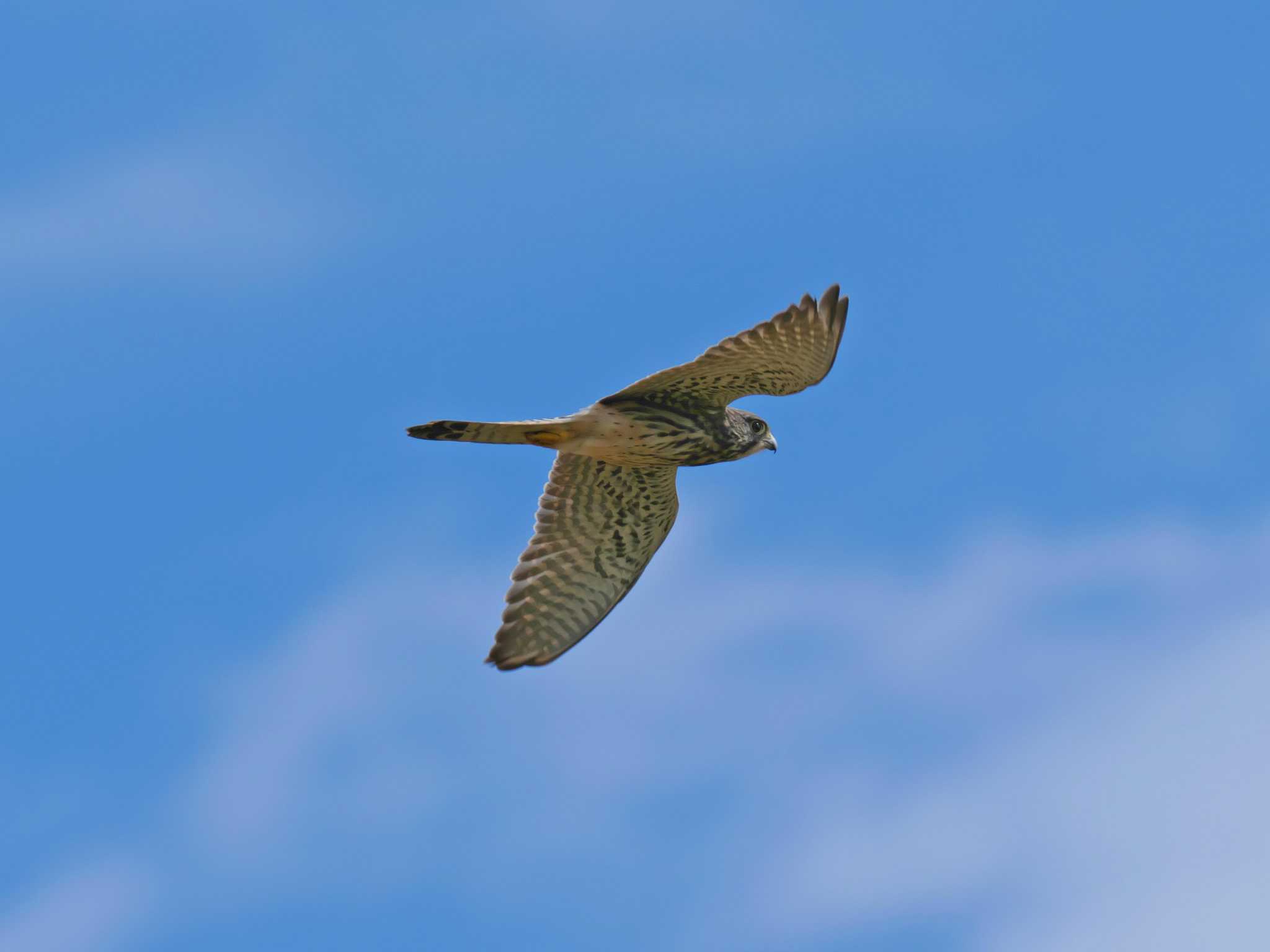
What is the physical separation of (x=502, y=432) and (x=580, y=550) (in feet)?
4.88

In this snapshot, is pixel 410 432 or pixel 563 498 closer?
pixel 410 432

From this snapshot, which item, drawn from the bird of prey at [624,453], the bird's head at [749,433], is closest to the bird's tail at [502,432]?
the bird of prey at [624,453]

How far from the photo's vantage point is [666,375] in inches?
469

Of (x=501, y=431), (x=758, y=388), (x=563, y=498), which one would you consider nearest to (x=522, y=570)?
(x=563, y=498)

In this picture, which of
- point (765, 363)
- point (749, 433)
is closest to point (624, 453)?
point (749, 433)

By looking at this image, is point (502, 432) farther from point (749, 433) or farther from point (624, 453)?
point (749, 433)

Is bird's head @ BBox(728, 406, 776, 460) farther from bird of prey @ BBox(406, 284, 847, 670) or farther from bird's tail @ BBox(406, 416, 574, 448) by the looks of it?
bird's tail @ BBox(406, 416, 574, 448)

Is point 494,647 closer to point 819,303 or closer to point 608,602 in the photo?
point 608,602

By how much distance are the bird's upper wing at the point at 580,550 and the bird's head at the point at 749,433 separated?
0.58 m

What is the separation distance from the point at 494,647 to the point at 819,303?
3.37m

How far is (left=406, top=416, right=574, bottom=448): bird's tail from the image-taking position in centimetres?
1173

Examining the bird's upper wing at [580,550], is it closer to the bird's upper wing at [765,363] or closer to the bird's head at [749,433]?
the bird's head at [749,433]

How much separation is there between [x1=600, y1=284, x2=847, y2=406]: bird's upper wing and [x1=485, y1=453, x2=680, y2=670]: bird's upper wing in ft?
2.99

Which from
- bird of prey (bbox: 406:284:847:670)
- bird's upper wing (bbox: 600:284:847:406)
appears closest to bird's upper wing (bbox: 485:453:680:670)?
bird of prey (bbox: 406:284:847:670)
